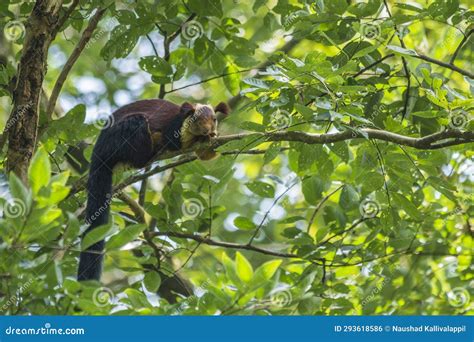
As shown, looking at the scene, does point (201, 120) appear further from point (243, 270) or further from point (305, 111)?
point (243, 270)

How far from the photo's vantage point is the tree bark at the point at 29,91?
4254mm

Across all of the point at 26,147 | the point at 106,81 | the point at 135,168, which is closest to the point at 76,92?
the point at 106,81

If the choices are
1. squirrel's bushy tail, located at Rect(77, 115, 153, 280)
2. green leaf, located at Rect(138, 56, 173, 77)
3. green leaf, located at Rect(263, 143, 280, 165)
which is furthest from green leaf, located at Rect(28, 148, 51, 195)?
green leaf, located at Rect(138, 56, 173, 77)

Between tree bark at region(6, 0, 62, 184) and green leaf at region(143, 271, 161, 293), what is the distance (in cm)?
125

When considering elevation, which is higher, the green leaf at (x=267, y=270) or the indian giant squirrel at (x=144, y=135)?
the indian giant squirrel at (x=144, y=135)

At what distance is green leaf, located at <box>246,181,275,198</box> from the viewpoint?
536cm

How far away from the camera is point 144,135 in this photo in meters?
5.93

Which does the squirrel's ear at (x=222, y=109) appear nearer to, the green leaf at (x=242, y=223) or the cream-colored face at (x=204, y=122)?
the cream-colored face at (x=204, y=122)

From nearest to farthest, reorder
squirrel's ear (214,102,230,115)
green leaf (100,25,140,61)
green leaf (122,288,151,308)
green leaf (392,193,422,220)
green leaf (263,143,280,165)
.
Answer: green leaf (122,288,151,308), green leaf (263,143,280,165), green leaf (392,193,422,220), green leaf (100,25,140,61), squirrel's ear (214,102,230,115)

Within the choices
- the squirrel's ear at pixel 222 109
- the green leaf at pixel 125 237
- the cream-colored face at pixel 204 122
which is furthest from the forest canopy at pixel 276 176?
the squirrel's ear at pixel 222 109

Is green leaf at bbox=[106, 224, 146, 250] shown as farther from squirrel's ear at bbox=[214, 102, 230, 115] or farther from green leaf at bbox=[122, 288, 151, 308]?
squirrel's ear at bbox=[214, 102, 230, 115]

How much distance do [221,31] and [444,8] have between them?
1880 millimetres

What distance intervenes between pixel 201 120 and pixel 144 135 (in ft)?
1.64

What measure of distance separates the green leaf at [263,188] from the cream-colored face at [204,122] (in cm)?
79
